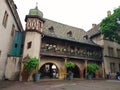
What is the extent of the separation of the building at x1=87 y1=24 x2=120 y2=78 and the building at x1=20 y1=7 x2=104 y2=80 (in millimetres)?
1021

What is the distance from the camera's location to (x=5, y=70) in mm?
18062

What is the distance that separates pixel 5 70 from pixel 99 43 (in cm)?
1809

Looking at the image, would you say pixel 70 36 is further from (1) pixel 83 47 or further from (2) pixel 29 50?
(2) pixel 29 50

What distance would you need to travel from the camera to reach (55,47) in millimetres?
22031

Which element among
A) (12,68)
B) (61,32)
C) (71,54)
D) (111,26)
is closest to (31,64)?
(12,68)

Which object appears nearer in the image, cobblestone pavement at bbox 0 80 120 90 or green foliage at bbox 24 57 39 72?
cobblestone pavement at bbox 0 80 120 90

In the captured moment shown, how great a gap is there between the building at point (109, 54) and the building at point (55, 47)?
1021 mm

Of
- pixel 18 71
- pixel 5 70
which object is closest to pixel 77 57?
pixel 18 71

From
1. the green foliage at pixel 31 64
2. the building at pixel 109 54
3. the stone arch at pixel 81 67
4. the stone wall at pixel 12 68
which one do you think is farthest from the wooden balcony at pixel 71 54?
the stone wall at pixel 12 68

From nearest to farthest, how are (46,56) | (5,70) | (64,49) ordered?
(5,70) → (46,56) → (64,49)

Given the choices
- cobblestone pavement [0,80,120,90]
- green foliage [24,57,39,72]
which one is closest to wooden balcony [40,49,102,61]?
green foliage [24,57,39,72]

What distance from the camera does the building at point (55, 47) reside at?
769 inches

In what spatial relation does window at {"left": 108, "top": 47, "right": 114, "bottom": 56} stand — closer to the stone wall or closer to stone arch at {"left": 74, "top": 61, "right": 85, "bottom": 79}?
stone arch at {"left": 74, "top": 61, "right": 85, "bottom": 79}

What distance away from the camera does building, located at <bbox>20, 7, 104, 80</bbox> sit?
64.1 ft
